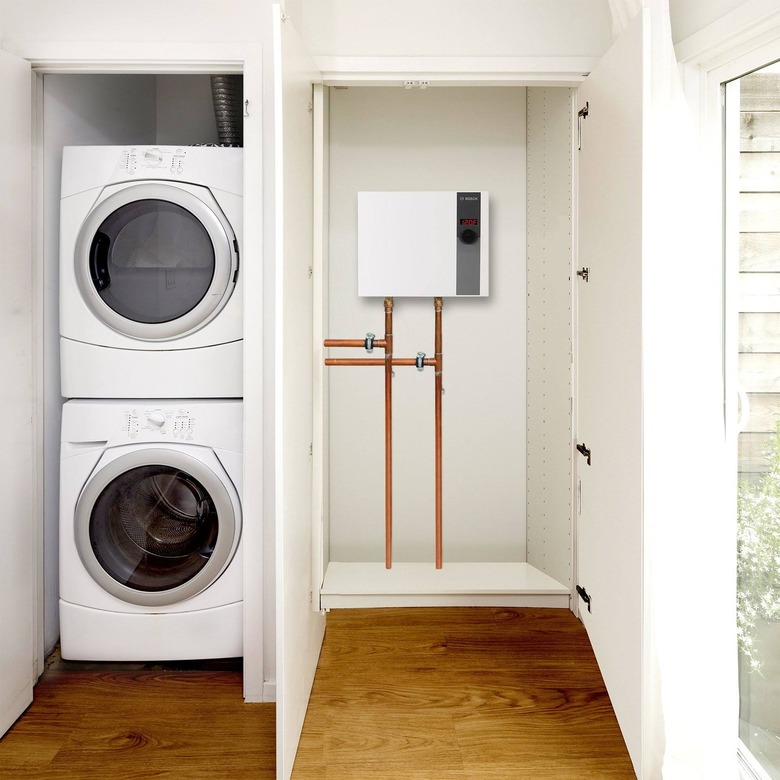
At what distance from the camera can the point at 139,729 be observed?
2.13 meters

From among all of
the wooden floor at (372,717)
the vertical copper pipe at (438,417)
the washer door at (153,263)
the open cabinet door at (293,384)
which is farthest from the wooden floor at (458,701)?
the washer door at (153,263)

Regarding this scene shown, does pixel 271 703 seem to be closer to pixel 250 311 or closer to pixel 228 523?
pixel 228 523

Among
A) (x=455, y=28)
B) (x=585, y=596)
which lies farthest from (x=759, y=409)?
(x=455, y=28)

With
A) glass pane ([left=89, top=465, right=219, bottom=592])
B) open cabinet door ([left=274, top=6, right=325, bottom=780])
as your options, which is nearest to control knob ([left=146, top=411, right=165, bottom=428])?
glass pane ([left=89, top=465, right=219, bottom=592])

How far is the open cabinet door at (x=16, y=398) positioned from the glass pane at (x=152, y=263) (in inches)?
9.5

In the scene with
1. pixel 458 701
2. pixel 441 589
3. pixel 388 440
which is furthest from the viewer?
pixel 388 440

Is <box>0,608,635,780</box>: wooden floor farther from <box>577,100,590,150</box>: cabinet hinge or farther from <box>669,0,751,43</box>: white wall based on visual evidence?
<box>669,0,751,43</box>: white wall

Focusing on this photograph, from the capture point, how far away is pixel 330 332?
3.12 meters

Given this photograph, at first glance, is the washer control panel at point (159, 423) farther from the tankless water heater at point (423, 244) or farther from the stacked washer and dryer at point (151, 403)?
the tankless water heater at point (423, 244)

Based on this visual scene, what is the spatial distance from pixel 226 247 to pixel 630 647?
168 centimetres

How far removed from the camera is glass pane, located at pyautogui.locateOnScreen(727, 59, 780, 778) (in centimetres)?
164

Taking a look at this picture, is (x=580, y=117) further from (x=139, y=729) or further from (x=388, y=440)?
(x=139, y=729)

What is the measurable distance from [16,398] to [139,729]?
106cm

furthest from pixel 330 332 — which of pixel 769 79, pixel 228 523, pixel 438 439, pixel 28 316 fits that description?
pixel 769 79
